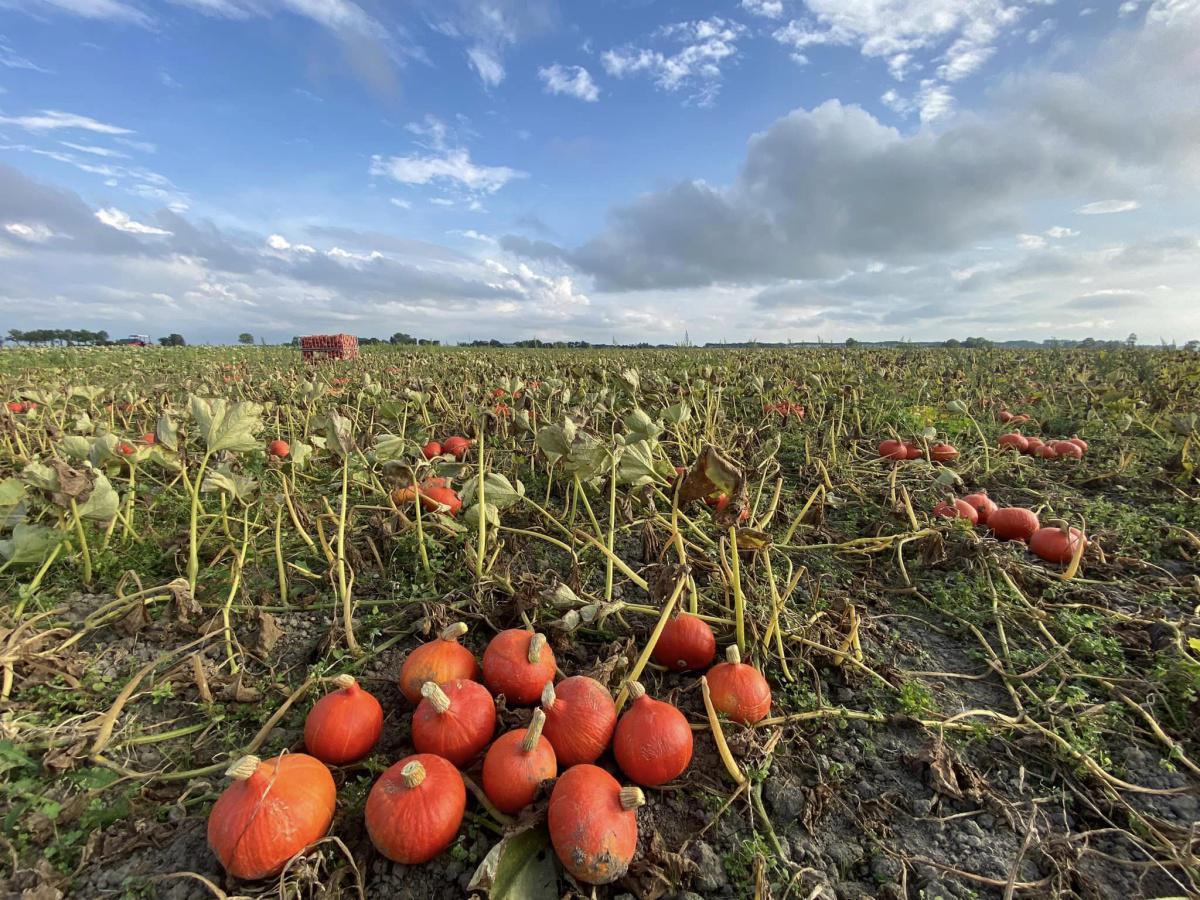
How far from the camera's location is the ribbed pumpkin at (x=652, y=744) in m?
1.79

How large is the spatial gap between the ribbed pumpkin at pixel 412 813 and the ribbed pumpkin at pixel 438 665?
44cm

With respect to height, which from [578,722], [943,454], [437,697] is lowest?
[578,722]

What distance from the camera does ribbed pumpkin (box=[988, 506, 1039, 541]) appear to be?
Result: 147 inches

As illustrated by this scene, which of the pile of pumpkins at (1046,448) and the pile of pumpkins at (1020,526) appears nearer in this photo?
the pile of pumpkins at (1020,526)

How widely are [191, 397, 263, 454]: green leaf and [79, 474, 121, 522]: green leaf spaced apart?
0.49 meters

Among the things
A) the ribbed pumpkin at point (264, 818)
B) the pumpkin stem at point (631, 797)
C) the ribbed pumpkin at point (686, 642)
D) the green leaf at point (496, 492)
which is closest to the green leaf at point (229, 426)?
the green leaf at point (496, 492)

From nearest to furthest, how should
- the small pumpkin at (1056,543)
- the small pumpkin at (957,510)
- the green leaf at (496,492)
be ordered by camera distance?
the green leaf at (496,492) < the small pumpkin at (1056,543) < the small pumpkin at (957,510)

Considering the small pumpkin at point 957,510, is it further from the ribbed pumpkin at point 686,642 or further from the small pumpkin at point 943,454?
the ribbed pumpkin at point 686,642

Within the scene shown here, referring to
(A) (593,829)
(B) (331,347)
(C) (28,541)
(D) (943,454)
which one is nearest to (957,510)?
(D) (943,454)

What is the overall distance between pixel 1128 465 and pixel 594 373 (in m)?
5.88

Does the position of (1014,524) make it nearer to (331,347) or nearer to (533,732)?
(533,732)

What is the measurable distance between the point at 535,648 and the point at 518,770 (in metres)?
0.44

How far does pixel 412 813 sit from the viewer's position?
5.20 feet

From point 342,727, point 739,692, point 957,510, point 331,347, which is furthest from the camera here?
point 331,347
